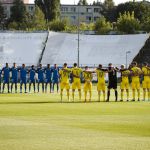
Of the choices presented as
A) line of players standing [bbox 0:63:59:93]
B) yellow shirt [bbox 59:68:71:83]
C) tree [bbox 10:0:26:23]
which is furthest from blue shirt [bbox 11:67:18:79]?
tree [bbox 10:0:26:23]

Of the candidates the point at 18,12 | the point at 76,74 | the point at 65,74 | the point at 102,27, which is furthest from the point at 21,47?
the point at 76,74

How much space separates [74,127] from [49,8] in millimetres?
145562

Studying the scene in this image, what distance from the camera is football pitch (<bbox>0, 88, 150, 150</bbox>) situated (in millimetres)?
19938

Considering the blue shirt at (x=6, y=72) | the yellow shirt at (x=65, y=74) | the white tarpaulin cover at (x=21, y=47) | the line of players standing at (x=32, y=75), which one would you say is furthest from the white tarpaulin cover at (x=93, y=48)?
the yellow shirt at (x=65, y=74)

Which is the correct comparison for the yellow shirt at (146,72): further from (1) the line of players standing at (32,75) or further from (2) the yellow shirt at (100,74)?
(1) the line of players standing at (32,75)

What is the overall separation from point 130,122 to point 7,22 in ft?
509

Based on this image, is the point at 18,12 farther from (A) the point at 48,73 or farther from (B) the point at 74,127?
(B) the point at 74,127

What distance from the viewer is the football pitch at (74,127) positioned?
65.4 feet

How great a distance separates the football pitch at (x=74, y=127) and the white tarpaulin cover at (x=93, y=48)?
239 ft

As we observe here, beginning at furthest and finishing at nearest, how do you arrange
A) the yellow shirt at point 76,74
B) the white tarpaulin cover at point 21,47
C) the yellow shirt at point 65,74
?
the white tarpaulin cover at point 21,47
the yellow shirt at point 65,74
the yellow shirt at point 76,74

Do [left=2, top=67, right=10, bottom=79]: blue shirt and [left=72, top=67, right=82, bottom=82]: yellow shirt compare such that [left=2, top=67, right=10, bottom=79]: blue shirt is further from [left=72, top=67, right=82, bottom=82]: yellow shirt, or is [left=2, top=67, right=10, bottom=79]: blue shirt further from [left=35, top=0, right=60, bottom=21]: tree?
[left=35, top=0, right=60, bottom=21]: tree

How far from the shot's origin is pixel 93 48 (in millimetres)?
113812

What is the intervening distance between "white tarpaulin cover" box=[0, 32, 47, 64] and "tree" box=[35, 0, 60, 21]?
4497cm

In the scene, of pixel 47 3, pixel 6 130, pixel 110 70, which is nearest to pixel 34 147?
pixel 6 130
